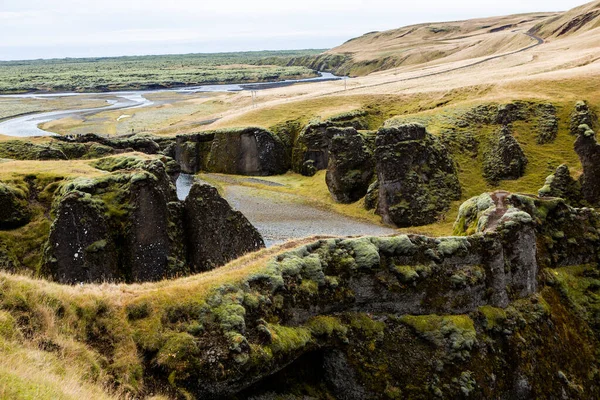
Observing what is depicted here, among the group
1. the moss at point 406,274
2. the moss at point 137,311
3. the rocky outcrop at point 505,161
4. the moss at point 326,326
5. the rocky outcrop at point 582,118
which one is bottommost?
the rocky outcrop at point 505,161

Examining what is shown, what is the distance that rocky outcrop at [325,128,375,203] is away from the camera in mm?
80750

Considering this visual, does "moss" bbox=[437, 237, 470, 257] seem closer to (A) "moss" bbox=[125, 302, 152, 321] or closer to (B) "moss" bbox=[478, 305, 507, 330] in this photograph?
(B) "moss" bbox=[478, 305, 507, 330]

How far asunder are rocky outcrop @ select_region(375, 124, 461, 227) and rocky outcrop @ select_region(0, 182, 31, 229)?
4344 centimetres

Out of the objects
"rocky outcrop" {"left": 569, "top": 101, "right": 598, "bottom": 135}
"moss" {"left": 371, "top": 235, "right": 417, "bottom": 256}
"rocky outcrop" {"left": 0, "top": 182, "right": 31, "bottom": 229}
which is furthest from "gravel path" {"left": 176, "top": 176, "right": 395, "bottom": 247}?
"rocky outcrop" {"left": 569, "top": 101, "right": 598, "bottom": 135}

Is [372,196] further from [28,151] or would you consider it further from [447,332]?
[28,151]

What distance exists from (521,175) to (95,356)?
71.9 meters

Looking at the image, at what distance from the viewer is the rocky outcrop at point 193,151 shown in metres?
112

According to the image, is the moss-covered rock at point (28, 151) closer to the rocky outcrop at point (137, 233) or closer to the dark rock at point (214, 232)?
the rocky outcrop at point (137, 233)

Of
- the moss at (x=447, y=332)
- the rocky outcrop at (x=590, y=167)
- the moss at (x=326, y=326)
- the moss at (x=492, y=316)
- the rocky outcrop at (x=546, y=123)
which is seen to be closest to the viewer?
the moss at (x=326, y=326)

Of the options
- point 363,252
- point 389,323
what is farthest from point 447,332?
point 363,252

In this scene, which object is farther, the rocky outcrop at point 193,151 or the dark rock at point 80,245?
the rocky outcrop at point 193,151

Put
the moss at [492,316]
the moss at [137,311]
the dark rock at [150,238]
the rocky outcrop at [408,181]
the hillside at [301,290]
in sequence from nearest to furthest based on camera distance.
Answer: the hillside at [301,290]
the moss at [137,311]
the moss at [492,316]
the dark rock at [150,238]
the rocky outcrop at [408,181]

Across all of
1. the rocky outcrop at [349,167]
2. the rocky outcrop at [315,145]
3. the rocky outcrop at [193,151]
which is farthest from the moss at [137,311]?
the rocky outcrop at [193,151]

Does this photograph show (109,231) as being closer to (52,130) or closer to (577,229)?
(577,229)
